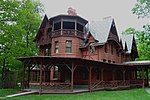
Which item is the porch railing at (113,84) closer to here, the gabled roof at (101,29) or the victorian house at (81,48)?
the victorian house at (81,48)

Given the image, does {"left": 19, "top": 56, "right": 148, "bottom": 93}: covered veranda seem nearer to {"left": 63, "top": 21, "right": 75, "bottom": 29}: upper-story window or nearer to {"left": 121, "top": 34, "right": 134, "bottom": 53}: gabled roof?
{"left": 121, "top": 34, "right": 134, "bottom": 53}: gabled roof

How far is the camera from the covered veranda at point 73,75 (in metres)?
22.6

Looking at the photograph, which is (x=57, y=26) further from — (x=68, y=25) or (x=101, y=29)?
(x=101, y=29)

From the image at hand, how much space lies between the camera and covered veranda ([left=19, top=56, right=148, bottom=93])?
74.1 feet

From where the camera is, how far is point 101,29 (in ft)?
102

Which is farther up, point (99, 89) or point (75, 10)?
point (75, 10)

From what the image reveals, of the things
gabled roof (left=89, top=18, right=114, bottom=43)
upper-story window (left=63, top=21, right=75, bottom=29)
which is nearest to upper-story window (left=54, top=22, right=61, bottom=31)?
upper-story window (left=63, top=21, right=75, bottom=29)

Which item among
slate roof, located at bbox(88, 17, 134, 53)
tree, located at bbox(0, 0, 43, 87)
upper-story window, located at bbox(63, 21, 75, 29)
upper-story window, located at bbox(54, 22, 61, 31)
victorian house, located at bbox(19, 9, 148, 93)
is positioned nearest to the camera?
tree, located at bbox(0, 0, 43, 87)

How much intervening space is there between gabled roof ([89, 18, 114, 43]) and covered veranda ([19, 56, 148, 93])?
12.7 feet

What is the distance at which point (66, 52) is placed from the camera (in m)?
28.5

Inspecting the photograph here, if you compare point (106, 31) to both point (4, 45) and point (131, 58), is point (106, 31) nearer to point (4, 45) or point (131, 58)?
point (131, 58)

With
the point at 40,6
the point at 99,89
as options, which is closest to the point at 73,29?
the point at 99,89

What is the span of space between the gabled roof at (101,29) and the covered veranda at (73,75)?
12.7 ft

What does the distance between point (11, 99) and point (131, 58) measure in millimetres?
24869
